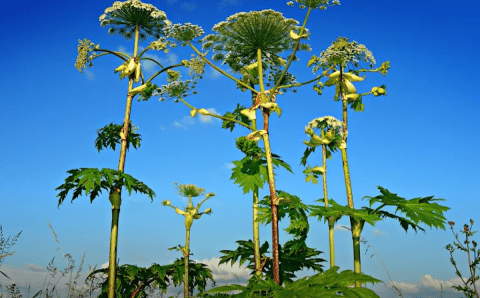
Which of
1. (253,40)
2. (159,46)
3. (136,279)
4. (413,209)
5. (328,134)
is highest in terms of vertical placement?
(159,46)

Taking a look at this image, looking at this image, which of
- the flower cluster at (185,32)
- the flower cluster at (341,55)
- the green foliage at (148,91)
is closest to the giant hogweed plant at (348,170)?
the flower cluster at (341,55)

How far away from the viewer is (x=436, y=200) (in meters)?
4.41

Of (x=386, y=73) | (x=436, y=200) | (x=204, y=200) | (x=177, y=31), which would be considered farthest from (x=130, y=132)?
(x=436, y=200)

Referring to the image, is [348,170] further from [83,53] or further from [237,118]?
[83,53]

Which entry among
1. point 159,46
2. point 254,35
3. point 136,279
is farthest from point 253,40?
point 136,279

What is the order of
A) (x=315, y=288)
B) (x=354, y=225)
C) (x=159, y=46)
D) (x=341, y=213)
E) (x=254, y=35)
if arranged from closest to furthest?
(x=315, y=288)
(x=341, y=213)
(x=354, y=225)
(x=254, y=35)
(x=159, y=46)

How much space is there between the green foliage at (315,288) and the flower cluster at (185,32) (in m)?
3.24

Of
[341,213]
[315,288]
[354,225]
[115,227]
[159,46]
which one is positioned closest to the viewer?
[315,288]

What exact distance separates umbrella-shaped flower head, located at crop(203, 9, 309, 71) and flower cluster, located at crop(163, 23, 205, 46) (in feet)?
0.76

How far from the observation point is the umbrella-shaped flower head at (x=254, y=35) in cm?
497

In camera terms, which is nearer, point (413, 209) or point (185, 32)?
point (413, 209)

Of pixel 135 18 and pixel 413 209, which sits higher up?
pixel 135 18

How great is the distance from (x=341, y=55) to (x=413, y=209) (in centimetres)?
183

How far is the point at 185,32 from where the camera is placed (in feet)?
16.8
